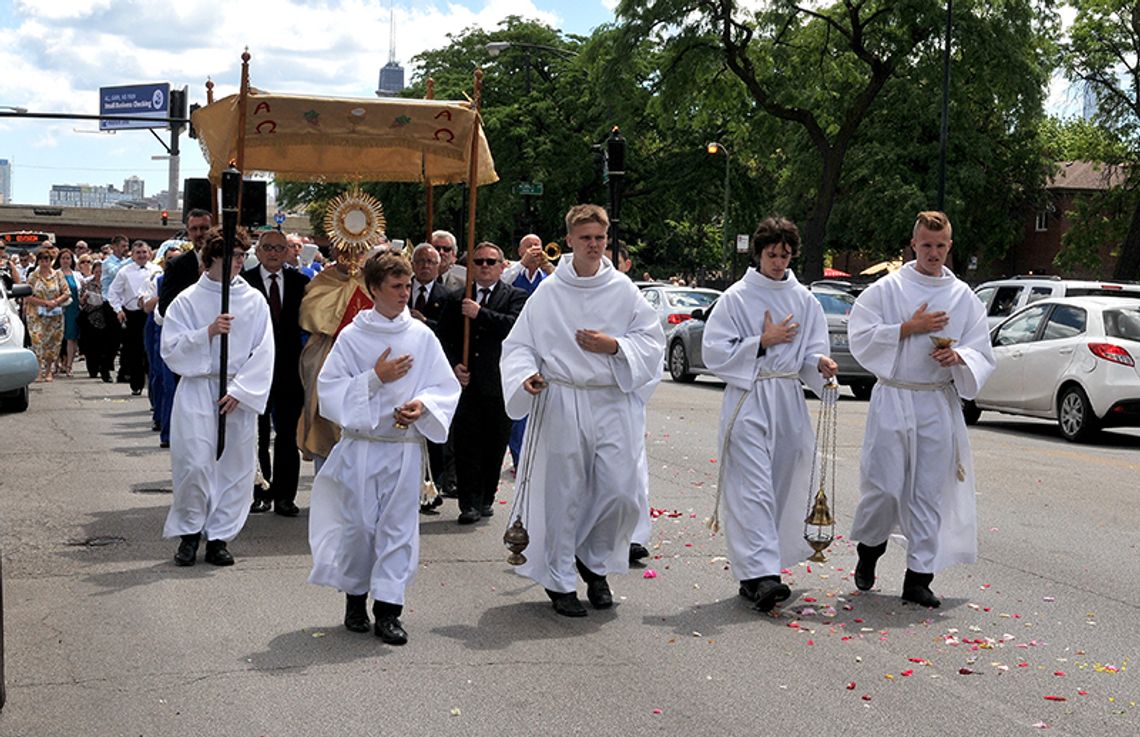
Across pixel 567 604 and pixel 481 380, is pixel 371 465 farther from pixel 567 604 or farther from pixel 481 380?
pixel 481 380

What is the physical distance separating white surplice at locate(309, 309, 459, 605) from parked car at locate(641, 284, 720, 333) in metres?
20.0

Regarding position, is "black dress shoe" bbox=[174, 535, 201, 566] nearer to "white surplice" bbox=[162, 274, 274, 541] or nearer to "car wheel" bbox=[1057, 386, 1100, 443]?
"white surplice" bbox=[162, 274, 274, 541]

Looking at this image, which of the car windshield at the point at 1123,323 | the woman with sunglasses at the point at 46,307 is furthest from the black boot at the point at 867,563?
the woman with sunglasses at the point at 46,307

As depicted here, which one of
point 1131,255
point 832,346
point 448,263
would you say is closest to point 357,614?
point 448,263

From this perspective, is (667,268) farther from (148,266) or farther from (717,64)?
(148,266)

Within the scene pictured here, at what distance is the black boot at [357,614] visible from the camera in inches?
290

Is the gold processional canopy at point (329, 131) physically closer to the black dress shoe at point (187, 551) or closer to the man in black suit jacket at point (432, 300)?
the man in black suit jacket at point (432, 300)

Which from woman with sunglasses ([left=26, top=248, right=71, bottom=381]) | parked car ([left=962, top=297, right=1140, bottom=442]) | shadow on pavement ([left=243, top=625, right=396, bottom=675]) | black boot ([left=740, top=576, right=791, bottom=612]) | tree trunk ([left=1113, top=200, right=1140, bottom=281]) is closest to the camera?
shadow on pavement ([left=243, top=625, right=396, bottom=675])

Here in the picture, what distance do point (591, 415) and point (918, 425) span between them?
5.77 ft

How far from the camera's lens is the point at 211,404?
30.6 feet

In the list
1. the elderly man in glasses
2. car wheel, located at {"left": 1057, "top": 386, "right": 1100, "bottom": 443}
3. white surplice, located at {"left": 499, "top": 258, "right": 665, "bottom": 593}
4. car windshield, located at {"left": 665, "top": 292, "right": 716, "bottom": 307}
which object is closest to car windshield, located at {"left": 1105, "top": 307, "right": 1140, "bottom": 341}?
car wheel, located at {"left": 1057, "top": 386, "right": 1100, "bottom": 443}

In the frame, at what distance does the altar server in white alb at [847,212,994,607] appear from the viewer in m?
8.37

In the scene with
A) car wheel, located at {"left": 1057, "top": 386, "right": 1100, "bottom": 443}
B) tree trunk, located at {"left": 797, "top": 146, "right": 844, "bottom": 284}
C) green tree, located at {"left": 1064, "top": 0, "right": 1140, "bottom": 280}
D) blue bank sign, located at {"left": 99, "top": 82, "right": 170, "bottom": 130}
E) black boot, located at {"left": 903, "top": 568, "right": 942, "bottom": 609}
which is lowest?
black boot, located at {"left": 903, "top": 568, "right": 942, "bottom": 609}

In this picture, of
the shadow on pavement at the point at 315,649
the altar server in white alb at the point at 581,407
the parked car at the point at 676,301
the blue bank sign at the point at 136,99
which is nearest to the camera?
the shadow on pavement at the point at 315,649
